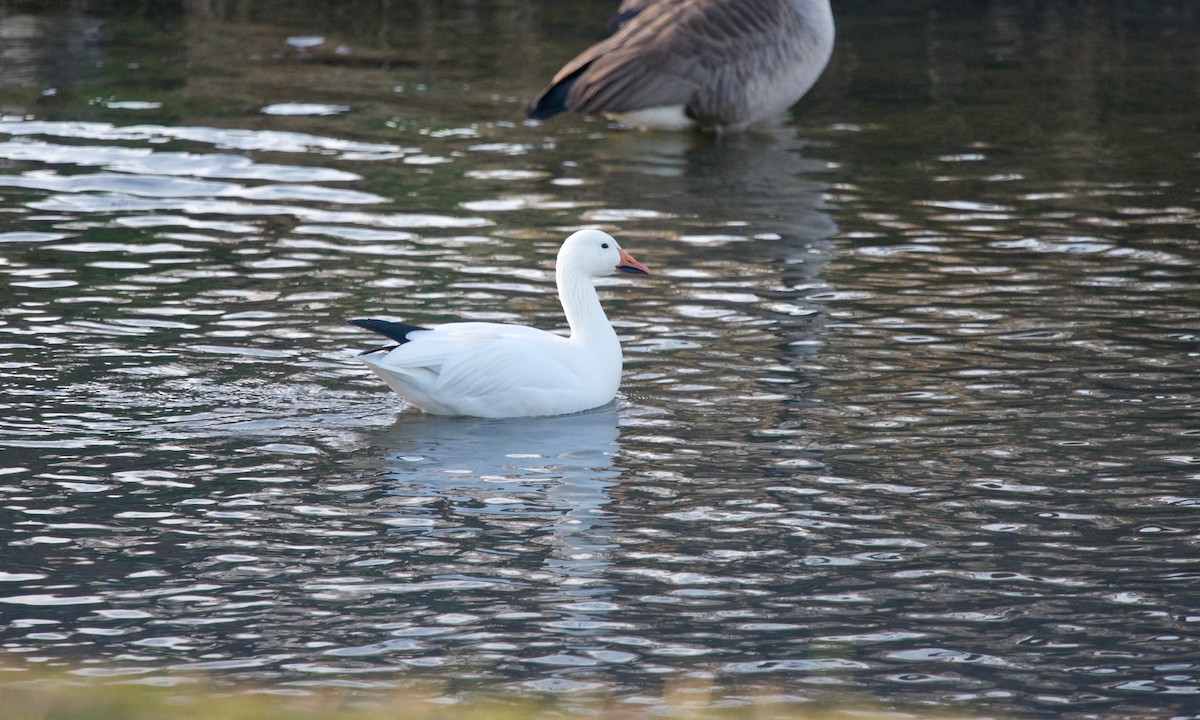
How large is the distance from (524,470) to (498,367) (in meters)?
0.94

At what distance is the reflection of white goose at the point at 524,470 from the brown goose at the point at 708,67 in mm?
7212

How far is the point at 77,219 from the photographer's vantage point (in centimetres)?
1293

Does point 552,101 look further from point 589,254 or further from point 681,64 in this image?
point 589,254

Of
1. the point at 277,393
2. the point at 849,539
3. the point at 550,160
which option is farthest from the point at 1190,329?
the point at 550,160

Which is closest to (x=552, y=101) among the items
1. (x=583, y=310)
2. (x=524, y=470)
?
(x=583, y=310)

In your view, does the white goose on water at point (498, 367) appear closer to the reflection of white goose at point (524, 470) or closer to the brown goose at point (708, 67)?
the reflection of white goose at point (524, 470)

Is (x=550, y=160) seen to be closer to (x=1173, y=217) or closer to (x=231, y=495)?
(x=1173, y=217)

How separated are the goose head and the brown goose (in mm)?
6436

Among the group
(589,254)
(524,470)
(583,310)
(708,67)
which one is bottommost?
(524,470)

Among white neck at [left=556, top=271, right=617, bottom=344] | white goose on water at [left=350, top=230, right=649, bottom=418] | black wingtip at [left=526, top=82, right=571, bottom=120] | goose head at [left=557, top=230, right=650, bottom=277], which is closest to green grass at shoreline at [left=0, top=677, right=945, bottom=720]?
white goose on water at [left=350, top=230, right=649, bottom=418]

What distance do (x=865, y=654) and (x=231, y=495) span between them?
3.15 metres

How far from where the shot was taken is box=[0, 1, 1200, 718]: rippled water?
20.9 ft

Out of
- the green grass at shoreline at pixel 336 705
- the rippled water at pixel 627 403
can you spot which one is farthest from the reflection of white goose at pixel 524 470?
the green grass at shoreline at pixel 336 705

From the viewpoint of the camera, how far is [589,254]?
969 cm
